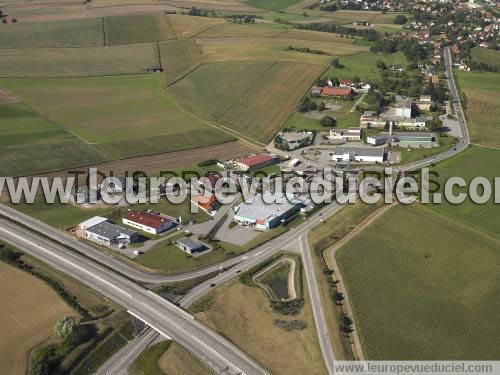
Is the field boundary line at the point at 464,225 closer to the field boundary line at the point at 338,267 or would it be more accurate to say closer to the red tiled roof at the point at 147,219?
the field boundary line at the point at 338,267

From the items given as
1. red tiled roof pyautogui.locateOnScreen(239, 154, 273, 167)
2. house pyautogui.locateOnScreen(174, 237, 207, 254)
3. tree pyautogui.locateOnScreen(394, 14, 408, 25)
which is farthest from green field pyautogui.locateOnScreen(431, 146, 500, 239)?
tree pyautogui.locateOnScreen(394, 14, 408, 25)

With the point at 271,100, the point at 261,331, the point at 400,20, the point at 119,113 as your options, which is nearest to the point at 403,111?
the point at 271,100

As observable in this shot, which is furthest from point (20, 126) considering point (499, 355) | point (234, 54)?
point (499, 355)

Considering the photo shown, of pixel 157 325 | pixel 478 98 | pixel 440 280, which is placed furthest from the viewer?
pixel 478 98

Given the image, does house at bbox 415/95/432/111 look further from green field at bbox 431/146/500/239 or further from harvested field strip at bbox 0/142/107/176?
harvested field strip at bbox 0/142/107/176

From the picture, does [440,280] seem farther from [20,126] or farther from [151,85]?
[151,85]

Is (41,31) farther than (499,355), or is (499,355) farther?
(41,31)
